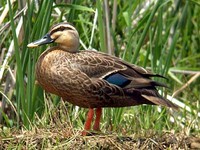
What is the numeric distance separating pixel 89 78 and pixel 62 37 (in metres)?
0.34

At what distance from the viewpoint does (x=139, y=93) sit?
18.2 feet

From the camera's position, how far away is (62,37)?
5629 millimetres

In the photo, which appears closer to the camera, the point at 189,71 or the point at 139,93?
the point at 139,93

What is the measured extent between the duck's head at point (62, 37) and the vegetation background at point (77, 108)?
0.23m

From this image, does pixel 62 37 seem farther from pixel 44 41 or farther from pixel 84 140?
pixel 84 140

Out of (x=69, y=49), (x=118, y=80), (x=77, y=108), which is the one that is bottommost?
(x=77, y=108)

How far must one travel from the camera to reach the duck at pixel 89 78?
17.8ft

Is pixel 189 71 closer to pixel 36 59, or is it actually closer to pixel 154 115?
pixel 154 115

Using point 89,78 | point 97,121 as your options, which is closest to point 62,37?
point 89,78

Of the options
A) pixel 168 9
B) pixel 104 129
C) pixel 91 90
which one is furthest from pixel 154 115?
pixel 168 9

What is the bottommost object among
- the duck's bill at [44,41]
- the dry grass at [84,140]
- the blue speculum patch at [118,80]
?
the dry grass at [84,140]

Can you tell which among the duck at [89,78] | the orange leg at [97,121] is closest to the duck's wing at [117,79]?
the duck at [89,78]

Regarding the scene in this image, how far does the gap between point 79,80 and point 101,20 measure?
0.79m

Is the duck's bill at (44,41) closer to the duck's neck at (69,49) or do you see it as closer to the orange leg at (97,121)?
the duck's neck at (69,49)
